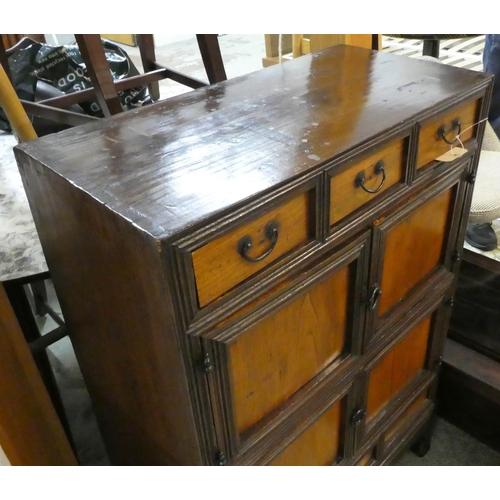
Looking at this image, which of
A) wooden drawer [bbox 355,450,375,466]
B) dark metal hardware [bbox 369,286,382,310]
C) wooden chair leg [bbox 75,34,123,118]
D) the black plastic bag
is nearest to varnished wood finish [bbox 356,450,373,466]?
wooden drawer [bbox 355,450,375,466]

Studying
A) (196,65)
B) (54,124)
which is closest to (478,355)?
(54,124)

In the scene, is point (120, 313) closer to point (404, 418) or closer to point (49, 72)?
point (404, 418)

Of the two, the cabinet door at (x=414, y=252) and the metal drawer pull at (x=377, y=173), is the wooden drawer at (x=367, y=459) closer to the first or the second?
the cabinet door at (x=414, y=252)

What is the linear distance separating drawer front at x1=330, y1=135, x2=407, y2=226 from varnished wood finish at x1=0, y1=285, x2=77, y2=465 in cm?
50

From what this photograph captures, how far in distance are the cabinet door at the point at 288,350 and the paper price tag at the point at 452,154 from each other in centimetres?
22

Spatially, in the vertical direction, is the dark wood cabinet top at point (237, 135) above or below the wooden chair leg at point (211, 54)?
above

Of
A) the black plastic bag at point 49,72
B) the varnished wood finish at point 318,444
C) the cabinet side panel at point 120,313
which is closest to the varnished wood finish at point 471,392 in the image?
the varnished wood finish at point 318,444

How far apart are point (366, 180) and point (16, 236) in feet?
2.27

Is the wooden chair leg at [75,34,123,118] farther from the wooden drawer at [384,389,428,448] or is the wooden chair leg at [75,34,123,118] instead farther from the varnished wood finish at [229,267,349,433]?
the wooden drawer at [384,389,428,448]

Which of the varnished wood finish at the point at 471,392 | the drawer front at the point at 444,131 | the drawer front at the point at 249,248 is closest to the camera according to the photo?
the drawer front at the point at 249,248

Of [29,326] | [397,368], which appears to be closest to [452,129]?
[397,368]

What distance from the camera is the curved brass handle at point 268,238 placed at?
22.8 inches

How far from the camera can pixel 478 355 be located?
1.32 meters

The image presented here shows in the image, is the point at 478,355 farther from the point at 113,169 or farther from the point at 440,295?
the point at 113,169
